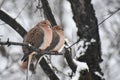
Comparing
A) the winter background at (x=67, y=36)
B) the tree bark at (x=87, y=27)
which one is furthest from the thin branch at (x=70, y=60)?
the winter background at (x=67, y=36)

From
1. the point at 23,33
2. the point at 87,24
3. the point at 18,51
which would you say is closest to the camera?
the point at 23,33

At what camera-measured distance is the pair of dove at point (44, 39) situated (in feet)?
22.4

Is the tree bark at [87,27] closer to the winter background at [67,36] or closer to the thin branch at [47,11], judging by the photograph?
the thin branch at [47,11]

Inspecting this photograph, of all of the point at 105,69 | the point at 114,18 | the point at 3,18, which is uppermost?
the point at 114,18

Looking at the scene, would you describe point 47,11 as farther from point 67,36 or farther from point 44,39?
point 67,36

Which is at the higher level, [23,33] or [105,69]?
[105,69]

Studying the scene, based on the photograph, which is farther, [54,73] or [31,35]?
[54,73]

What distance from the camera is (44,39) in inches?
280

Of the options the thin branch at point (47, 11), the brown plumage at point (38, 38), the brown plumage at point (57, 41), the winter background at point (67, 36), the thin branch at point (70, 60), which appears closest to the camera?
the brown plumage at point (38, 38)

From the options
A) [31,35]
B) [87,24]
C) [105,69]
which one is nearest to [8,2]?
[105,69]

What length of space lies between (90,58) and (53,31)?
0.73 meters

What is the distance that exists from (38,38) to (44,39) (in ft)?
0.25

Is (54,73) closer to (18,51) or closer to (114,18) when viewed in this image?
(18,51)

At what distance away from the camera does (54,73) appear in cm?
800
